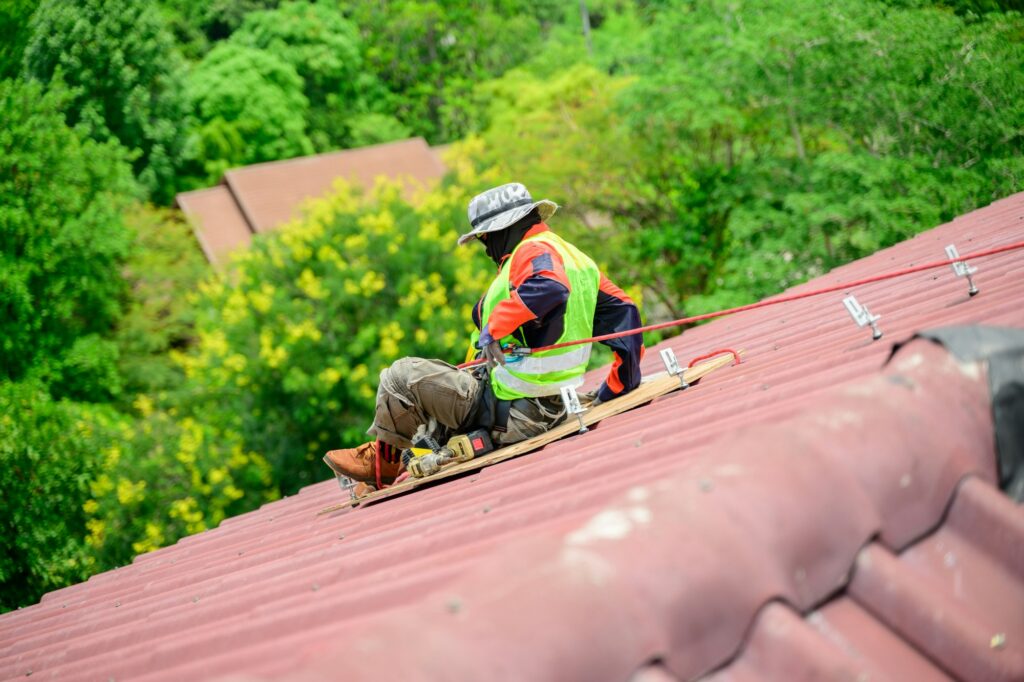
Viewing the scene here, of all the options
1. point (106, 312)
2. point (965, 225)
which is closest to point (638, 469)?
point (965, 225)

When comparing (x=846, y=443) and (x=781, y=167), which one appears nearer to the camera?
(x=846, y=443)

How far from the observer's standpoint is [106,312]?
25.9 m

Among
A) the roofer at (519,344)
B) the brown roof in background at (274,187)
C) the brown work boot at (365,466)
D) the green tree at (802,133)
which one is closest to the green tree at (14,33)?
the brown roof in background at (274,187)

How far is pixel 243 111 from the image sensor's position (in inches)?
1722

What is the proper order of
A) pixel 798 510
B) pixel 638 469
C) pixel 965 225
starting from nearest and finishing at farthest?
1. pixel 798 510
2. pixel 638 469
3. pixel 965 225

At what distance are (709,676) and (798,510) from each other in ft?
1.24

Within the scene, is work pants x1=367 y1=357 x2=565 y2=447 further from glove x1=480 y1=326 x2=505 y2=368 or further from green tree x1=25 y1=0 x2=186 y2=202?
green tree x1=25 y1=0 x2=186 y2=202

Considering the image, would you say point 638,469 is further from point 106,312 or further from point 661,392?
point 106,312

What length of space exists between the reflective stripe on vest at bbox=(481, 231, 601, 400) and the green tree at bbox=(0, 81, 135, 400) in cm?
2083

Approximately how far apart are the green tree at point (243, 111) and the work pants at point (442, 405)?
3810cm

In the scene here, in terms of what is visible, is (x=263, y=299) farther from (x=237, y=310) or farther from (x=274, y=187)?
(x=274, y=187)

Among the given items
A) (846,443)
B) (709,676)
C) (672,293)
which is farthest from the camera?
(672,293)

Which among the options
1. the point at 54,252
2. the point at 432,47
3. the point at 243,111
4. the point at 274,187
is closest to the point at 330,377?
the point at 54,252

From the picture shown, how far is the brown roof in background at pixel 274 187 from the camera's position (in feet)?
107
